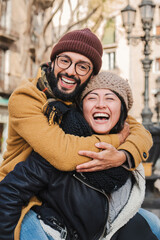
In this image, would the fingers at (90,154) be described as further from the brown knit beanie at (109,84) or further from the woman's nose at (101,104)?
the brown knit beanie at (109,84)

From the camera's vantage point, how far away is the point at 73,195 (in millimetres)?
1654

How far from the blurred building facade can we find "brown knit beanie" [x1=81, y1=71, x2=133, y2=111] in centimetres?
1424

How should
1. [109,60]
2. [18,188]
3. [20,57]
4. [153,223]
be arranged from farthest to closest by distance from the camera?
1. [109,60]
2. [20,57]
3. [153,223]
4. [18,188]

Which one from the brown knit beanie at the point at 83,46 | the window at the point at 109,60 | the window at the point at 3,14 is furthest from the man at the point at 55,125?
the window at the point at 109,60

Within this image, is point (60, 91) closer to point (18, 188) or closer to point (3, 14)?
point (18, 188)

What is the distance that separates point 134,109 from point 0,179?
24.4 metres

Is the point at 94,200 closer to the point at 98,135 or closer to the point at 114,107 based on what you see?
the point at 98,135

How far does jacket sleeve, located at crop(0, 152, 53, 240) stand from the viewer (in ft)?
5.27

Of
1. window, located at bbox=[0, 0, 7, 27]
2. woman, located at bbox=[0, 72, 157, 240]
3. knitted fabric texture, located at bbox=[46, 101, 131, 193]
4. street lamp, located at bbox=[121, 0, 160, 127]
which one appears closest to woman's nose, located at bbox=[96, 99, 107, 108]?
woman, located at bbox=[0, 72, 157, 240]

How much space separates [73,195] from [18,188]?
0.89ft

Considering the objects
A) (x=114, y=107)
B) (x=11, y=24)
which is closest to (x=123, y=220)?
(x=114, y=107)

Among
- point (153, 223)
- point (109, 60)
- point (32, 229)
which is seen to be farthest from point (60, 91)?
point (109, 60)

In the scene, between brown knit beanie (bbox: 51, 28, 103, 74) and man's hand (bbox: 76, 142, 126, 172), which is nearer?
man's hand (bbox: 76, 142, 126, 172)

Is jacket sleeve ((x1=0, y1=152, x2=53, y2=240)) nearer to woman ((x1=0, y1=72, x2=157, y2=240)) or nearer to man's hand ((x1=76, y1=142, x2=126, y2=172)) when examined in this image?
woman ((x1=0, y1=72, x2=157, y2=240))
